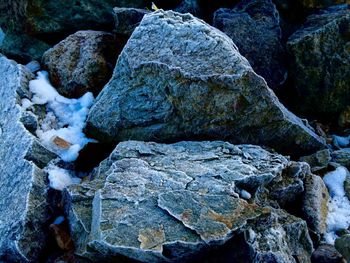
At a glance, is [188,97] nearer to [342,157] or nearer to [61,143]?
[61,143]

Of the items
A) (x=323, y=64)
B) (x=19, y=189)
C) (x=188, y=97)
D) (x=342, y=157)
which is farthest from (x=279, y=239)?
(x=323, y=64)

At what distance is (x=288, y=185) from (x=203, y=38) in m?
1.89

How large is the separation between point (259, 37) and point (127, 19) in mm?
1873

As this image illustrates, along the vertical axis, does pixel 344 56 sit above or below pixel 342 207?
above

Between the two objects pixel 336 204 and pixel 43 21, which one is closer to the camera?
pixel 336 204

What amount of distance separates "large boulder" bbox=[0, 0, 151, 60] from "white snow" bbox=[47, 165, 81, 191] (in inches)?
101

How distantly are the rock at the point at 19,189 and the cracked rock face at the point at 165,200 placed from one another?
33 centimetres

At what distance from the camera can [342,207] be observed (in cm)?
501

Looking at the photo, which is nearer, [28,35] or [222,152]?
[222,152]

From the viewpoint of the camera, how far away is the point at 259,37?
6.62 m

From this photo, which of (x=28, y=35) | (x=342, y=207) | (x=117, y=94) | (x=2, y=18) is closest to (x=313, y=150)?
(x=342, y=207)

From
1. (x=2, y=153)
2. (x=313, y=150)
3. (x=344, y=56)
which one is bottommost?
(x=2, y=153)

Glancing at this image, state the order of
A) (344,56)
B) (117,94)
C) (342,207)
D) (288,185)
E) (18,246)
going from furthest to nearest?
(344,56)
(117,94)
(342,207)
(288,185)
(18,246)

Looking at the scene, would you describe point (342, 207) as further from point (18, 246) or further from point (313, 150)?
point (18, 246)
